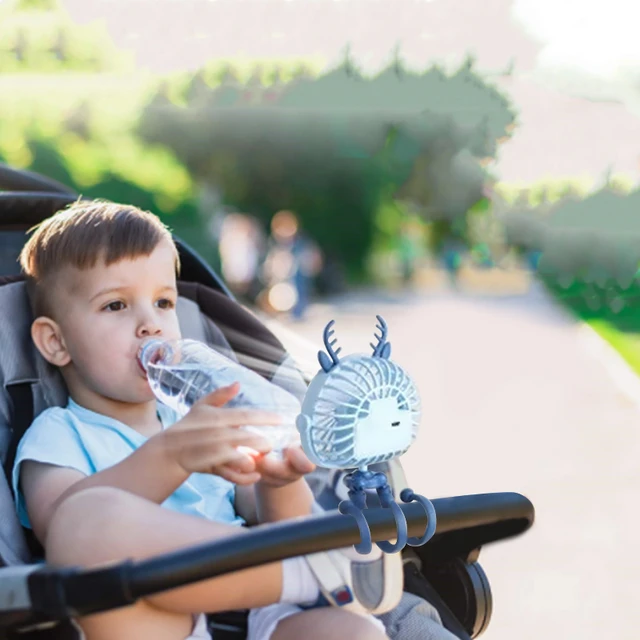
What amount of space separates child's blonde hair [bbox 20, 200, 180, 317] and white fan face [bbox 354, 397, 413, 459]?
830mm

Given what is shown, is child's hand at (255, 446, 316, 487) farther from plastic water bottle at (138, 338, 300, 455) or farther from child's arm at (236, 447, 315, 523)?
plastic water bottle at (138, 338, 300, 455)

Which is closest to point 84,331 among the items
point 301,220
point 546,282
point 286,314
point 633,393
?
point 633,393

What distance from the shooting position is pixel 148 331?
1.93 metres

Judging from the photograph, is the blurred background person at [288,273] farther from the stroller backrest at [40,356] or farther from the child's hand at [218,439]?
the child's hand at [218,439]

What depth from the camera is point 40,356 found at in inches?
85.2

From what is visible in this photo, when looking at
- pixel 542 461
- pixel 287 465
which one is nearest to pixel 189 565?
pixel 287 465

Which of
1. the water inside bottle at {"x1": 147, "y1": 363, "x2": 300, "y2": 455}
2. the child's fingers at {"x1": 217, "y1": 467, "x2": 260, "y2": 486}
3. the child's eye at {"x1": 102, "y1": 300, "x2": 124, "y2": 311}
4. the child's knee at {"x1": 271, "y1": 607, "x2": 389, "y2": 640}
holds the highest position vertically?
the child's eye at {"x1": 102, "y1": 300, "x2": 124, "y2": 311}

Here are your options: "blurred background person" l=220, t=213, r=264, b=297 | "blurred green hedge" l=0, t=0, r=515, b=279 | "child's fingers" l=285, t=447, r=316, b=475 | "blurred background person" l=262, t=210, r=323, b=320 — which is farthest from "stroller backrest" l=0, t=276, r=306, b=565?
"blurred green hedge" l=0, t=0, r=515, b=279

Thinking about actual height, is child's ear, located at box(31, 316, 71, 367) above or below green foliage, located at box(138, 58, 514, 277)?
below

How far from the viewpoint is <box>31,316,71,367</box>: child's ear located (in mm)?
2080

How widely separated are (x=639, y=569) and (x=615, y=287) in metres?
12.4

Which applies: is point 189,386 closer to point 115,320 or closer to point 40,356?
point 115,320

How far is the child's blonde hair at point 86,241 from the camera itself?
1968 millimetres

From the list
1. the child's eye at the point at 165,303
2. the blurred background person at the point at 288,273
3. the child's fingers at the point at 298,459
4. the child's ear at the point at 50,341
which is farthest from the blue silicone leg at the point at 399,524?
the blurred background person at the point at 288,273
